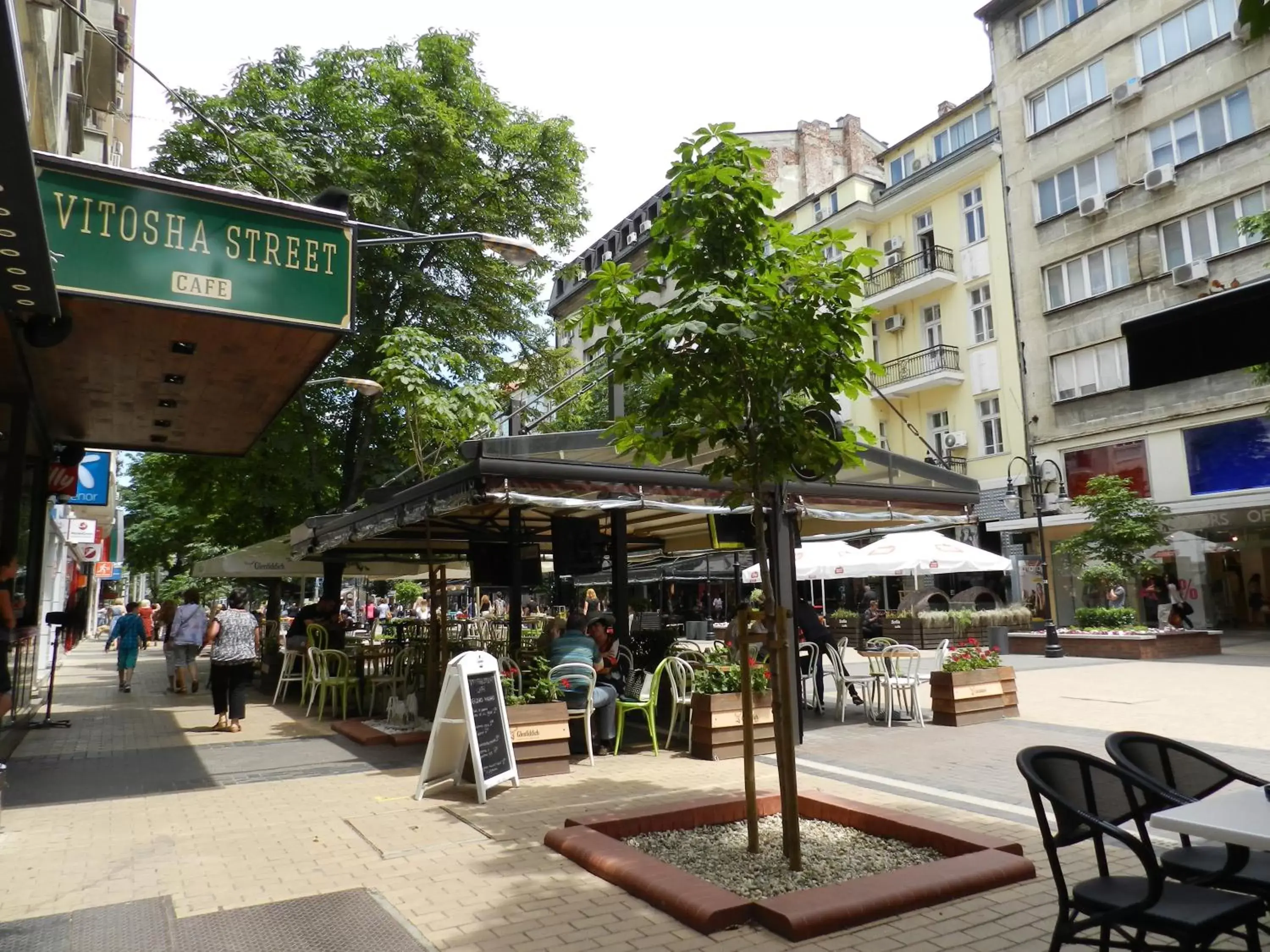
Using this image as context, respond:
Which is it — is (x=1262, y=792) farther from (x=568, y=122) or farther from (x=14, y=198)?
(x=568, y=122)

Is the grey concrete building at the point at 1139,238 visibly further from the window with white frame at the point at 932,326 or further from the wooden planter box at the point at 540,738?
the wooden planter box at the point at 540,738

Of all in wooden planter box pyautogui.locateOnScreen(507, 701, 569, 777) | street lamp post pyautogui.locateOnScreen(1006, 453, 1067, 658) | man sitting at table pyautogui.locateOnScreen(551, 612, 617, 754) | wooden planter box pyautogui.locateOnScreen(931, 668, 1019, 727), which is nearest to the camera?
wooden planter box pyautogui.locateOnScreen(507, 701, 569, 777)

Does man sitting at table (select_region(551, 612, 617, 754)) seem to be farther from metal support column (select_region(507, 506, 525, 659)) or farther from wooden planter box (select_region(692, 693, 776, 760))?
metal support column (select_region(507, 506, 525, 659))

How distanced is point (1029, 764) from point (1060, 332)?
26052mm

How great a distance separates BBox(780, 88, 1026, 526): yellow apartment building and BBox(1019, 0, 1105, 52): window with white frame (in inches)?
79.1

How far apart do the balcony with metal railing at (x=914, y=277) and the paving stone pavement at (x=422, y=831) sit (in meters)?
→ 22.8

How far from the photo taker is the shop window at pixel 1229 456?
21953 millimetres

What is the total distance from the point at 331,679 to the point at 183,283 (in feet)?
23.5

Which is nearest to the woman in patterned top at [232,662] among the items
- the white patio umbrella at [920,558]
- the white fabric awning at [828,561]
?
the white fabric awning at [828,561]

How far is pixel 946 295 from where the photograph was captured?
101 ft

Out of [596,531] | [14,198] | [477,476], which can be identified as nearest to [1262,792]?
[14,198]

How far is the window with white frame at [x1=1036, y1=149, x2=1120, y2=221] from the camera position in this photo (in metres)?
25.7

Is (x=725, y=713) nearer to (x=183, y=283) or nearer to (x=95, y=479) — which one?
(x=183, y=283)

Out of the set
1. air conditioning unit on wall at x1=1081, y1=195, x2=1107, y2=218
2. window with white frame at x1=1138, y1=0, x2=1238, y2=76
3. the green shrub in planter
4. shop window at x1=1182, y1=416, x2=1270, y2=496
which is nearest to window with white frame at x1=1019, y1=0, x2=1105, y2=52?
window with white frame at x1=1138, y1=0, x2=1238, y2=76
